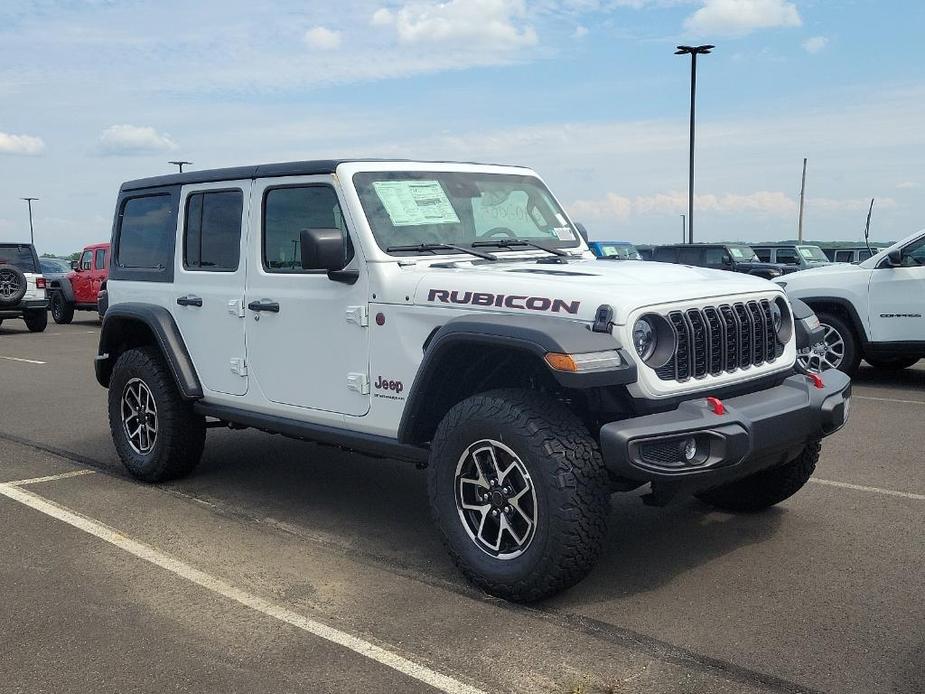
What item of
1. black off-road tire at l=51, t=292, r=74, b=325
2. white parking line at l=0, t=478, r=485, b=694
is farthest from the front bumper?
black off-road tire at l=51, t=292, r=74, b=325

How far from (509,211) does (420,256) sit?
91 cm

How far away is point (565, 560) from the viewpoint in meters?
4.00

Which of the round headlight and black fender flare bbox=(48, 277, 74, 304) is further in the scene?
black fender flare bbox=(48, 277, 74, 304)

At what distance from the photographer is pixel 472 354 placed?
4.46 m

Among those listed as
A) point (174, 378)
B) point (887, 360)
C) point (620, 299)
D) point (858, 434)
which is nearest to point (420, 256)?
point (620, 299)

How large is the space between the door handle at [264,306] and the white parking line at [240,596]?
A: 4.55ft

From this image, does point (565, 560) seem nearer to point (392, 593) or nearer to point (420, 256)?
point (392, 593)

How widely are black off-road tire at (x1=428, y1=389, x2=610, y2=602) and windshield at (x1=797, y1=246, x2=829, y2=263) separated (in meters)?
21.1

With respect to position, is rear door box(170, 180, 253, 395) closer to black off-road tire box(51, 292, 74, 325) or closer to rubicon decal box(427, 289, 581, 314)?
rubicon decal box(427, 289, 581, 314)

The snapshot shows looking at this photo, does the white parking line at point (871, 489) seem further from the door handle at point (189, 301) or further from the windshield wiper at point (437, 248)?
the door handle at point (189, 301)

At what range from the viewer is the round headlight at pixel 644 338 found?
4.15m

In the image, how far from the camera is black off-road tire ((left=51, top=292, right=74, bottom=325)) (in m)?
23.7

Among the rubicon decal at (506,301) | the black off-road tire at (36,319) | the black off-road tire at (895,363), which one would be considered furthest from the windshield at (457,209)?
the black off-road tire at (36,319)

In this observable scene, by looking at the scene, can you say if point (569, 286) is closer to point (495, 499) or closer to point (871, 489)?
point (495, 499)
